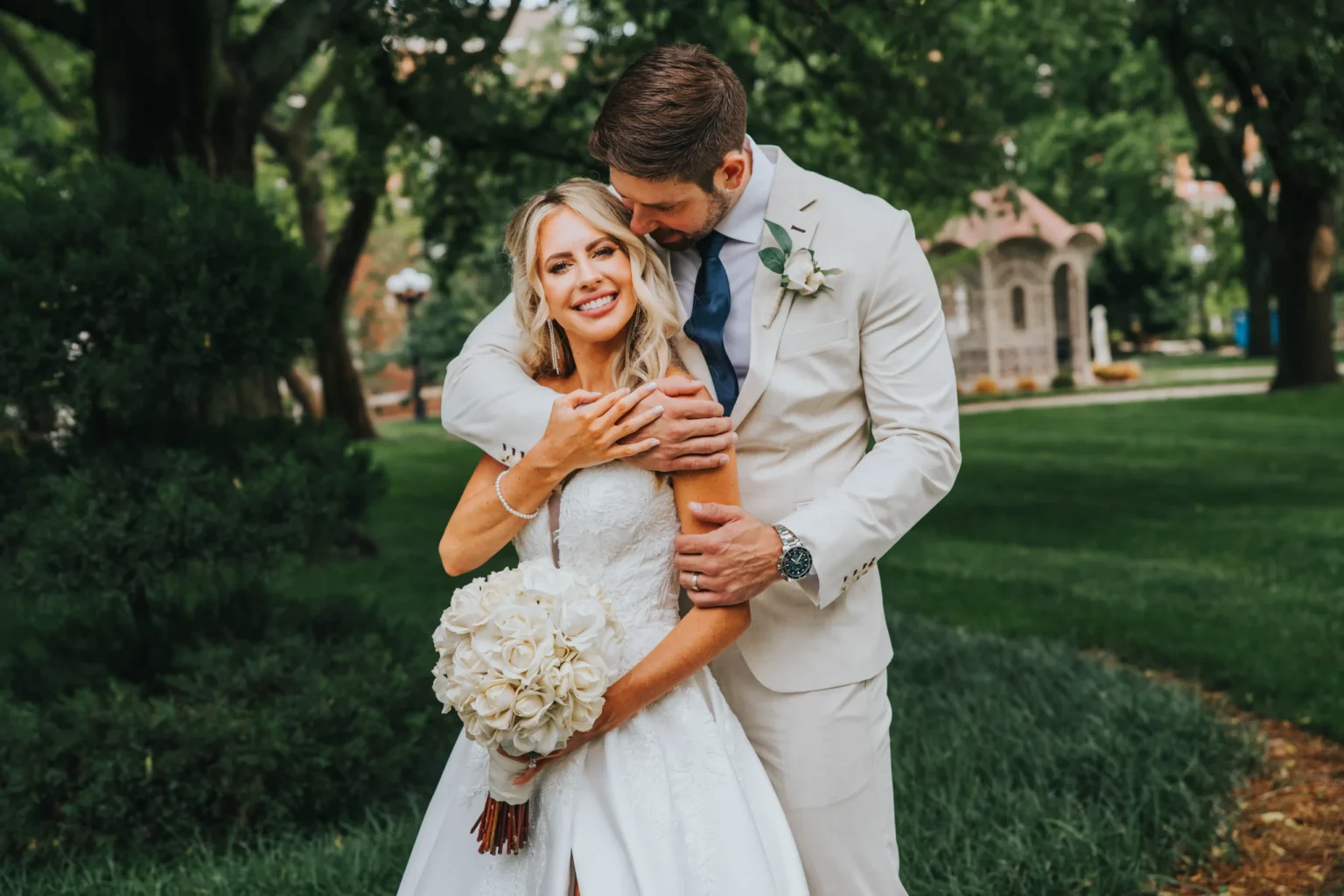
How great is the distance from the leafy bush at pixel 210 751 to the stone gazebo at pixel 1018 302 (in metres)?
29.1

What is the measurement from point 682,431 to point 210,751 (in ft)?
10.3

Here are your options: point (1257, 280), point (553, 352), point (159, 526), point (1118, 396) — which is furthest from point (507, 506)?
point (1257, 280)

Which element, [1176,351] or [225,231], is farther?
[1176,351]

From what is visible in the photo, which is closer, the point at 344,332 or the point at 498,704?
the point at 498,704

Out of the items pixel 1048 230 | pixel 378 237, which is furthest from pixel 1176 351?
pixel 378 237

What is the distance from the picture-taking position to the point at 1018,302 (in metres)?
34.5

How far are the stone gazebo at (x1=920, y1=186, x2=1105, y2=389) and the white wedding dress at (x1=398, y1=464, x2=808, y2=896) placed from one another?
31039 mm

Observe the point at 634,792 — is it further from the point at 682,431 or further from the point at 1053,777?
the point at 1053,777

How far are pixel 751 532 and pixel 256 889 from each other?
2.72 m

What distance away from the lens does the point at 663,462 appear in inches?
108

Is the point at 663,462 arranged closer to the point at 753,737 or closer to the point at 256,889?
the point at 753,737

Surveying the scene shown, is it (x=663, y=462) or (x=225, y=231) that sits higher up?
(x=225, y=231)

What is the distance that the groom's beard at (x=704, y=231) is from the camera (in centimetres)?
296

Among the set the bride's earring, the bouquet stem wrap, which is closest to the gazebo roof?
the bride's earring
